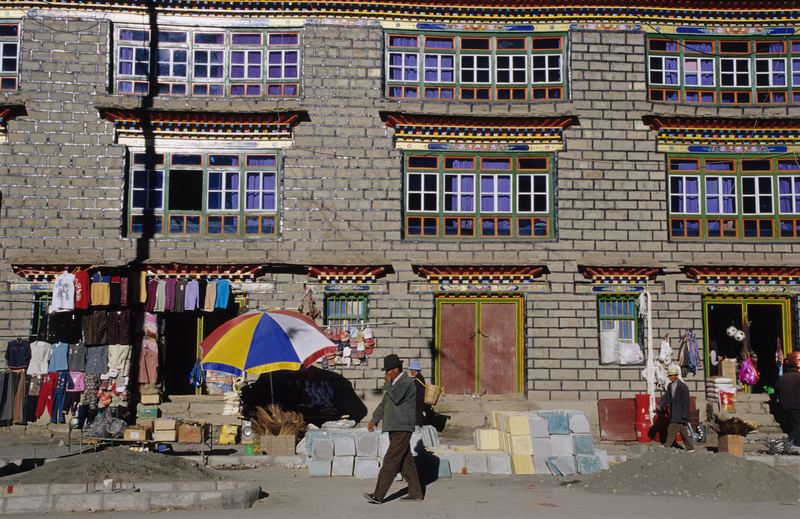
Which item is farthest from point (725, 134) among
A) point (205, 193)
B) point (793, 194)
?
point (205, 193)

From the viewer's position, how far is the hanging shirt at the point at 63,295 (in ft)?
64.1

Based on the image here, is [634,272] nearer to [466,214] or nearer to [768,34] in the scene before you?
[466,214]

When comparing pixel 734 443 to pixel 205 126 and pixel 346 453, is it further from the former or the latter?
pixel 205 126

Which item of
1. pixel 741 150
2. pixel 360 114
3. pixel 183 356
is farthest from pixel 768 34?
pixel 183 356

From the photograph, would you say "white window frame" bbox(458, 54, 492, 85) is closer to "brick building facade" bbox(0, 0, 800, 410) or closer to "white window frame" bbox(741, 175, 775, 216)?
"brick building facade" bbox(0, 0, 800, 410)

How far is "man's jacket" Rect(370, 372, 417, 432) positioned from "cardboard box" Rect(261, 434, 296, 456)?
445cm

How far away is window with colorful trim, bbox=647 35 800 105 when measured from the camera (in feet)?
72.5

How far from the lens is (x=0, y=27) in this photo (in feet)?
69.4

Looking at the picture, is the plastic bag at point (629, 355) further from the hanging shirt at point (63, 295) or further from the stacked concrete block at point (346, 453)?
the hanging shirt at point (63, 295)

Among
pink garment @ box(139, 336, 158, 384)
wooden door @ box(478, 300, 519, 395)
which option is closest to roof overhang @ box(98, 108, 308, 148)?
pink garment @ box(139, 336, 158, 384)

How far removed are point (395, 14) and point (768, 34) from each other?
9.18 metres

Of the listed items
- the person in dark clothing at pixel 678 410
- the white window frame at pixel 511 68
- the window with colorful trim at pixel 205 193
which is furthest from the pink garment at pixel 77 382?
the person in dark clothing at pixel 678 410

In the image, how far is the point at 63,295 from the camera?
64.2ft

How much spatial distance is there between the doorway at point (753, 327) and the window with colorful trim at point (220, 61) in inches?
452
